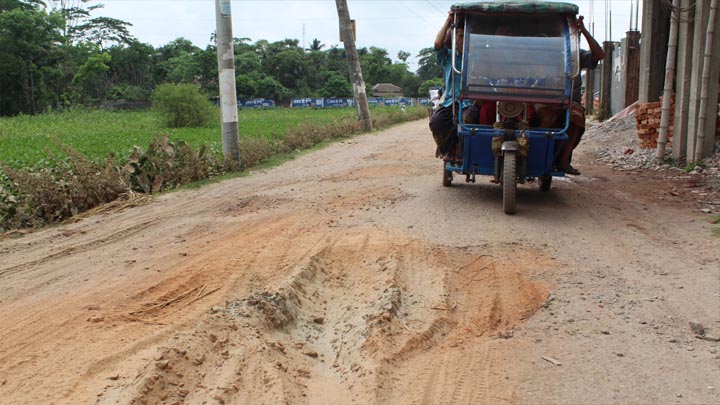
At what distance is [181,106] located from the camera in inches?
1209

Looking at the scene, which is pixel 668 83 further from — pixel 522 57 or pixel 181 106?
pixel 181 106

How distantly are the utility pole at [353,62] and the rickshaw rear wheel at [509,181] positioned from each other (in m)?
17.0

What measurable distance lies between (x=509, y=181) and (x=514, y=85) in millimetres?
1212

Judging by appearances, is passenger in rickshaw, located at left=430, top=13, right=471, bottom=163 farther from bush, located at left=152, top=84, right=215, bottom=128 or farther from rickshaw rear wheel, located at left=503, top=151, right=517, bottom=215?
bush, located at left=152, top=84, right=215, bottom=128

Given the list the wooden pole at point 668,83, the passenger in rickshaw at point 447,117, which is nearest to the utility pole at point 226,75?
the passenger in rickshaw at point 447,117

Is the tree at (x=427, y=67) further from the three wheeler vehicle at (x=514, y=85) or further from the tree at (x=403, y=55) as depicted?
the three wheeler vehicle at (x=514, y=85)

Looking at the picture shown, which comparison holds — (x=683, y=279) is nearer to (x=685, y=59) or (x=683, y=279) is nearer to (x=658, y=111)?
(x=685, y=59)

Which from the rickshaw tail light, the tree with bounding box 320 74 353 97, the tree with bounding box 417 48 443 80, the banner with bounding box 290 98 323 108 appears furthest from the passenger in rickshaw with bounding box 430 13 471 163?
the tree with bounding box 417 48 443 80

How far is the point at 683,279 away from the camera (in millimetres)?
5379

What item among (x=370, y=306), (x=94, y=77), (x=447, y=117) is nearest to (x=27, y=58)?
(x=94, y=77)

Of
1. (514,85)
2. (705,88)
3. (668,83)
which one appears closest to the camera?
(514,85)

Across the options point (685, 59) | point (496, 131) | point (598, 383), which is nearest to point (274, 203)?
point (496, 131)

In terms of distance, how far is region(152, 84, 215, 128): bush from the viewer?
3067 cm

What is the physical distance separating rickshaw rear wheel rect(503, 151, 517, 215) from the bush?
2540cm
